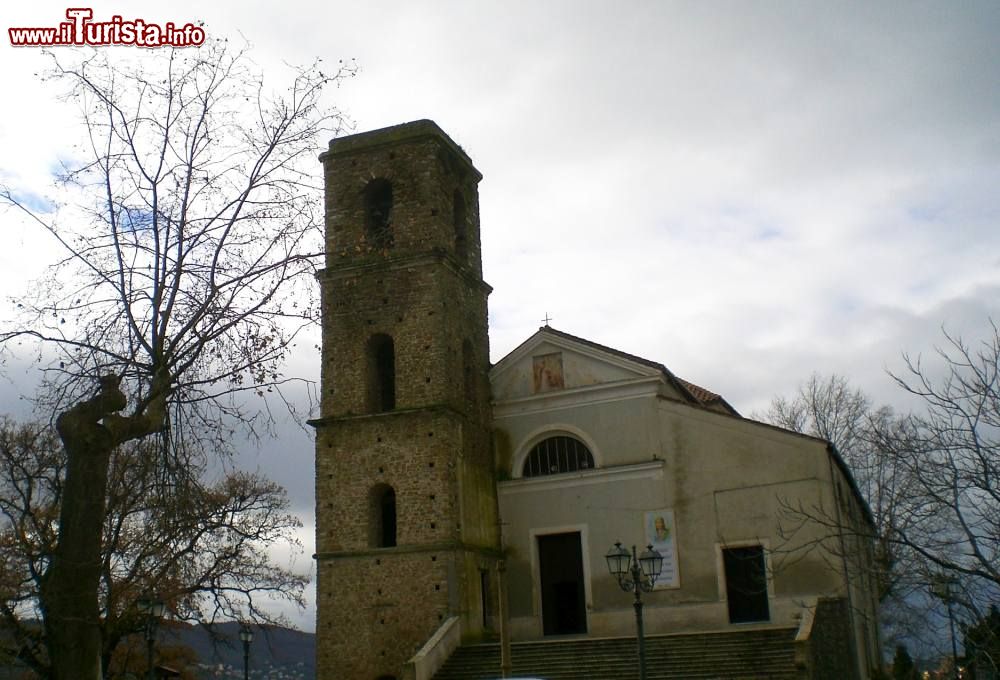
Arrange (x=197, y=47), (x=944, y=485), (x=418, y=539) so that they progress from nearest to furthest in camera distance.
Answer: (x=944, y=485) < (x=197, y=47) < (x=418, y=539)

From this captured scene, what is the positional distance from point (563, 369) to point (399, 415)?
4622 mm

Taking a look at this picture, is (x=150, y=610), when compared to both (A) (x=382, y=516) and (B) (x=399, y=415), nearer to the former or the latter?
(A) (x=382, y=516)

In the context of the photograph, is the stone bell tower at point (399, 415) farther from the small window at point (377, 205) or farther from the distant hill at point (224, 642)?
Answer: the distant hill at point (224, 642)

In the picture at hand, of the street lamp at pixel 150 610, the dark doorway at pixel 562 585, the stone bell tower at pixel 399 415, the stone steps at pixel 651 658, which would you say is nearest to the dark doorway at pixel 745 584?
the stone steps at pixel 651 658

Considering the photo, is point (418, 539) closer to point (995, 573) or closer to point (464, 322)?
point (464, 322)

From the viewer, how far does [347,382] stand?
82.0ft

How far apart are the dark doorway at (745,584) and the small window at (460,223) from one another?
34.0 ft

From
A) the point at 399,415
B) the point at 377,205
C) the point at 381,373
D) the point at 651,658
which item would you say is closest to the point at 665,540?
the point at 651,658

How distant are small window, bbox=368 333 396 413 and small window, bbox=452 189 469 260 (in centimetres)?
331

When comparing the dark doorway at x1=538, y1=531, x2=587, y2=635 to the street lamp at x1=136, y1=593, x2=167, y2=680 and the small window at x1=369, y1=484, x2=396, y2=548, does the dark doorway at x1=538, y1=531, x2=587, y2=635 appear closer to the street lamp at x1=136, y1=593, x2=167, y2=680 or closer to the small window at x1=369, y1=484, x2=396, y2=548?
the small window at x1=369, y1=484, x2=396, y2=548

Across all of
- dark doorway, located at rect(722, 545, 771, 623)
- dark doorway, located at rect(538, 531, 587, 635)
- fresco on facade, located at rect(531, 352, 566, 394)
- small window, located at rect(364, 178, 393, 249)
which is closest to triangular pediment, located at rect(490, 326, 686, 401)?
fresco on facade, located at rect(531, 352, 566, 394)

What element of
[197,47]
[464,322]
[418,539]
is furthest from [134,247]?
[464,322]

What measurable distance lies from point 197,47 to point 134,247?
2612 mm

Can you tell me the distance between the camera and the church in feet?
74.5
